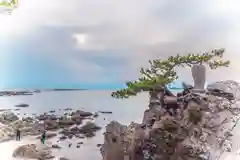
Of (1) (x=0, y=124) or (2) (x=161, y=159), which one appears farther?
Result: (1) (x=0, y=124)

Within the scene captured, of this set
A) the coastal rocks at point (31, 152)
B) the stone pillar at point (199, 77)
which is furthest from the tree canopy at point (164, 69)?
the coastal rocks at point (31, 152)

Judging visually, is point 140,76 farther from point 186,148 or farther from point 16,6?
point 16,6

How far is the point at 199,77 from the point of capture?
1.53 metres

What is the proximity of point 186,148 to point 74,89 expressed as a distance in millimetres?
496

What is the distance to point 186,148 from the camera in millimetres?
1508

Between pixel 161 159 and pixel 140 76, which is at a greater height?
pixel 140 76

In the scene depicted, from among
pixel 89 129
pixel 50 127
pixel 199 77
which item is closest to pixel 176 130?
pixel 199 77

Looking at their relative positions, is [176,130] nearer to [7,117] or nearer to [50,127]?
[50,127]

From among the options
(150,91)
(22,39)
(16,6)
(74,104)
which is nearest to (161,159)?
→ (150,91)

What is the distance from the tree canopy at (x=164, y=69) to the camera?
1.53 m

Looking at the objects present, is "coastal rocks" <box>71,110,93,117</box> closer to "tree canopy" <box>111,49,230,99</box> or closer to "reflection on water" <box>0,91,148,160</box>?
"reflection on water" <box>0,91,148,160</box>

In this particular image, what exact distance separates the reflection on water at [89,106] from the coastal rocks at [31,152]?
5cm

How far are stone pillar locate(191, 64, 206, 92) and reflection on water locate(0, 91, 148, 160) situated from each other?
20 centimetres

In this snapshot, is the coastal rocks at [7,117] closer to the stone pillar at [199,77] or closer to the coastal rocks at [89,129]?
the coastal rocks at [89,129]
